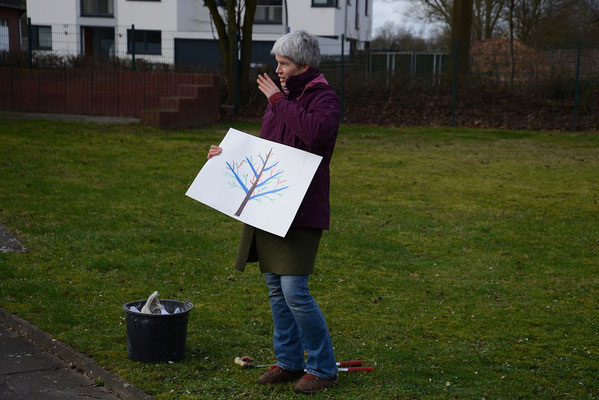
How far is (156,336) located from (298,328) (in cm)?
95

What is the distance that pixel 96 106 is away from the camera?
813 inches

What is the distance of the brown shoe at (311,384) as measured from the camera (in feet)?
14.8

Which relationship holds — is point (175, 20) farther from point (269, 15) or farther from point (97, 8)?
point (269, 15)

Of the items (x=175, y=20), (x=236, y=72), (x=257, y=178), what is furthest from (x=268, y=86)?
(x=175, y=20)

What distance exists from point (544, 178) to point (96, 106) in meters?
12.2

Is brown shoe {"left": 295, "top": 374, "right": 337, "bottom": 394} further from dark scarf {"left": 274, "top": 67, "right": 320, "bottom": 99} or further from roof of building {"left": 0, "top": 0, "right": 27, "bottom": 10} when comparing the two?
roof of building {"left": 0, "top": 0, "right": 27, "bottom": 10}

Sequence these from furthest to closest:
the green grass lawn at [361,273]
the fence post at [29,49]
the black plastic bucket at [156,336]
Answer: the fence post at [29,49] < the green grass lawn at [361,273] < the black plastic bucket at [156,336]

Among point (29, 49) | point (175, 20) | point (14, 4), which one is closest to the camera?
point (29, 49)

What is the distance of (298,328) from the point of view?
4691 mm

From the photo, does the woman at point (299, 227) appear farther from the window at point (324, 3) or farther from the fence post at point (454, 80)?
the window at point (324, 3)

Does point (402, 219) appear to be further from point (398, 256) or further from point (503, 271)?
point (503, 271)

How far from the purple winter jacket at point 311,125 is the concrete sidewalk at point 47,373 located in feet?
4.83

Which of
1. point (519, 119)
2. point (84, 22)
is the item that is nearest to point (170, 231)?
point (519, 119)

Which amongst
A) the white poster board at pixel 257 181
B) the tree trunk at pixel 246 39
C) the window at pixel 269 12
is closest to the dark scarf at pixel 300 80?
the white poster board at pixel 257 181
